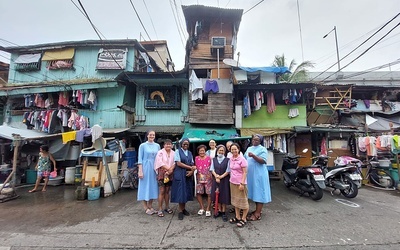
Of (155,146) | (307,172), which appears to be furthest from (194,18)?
(307,172)

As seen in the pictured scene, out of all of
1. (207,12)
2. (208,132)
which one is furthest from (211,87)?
(207,12)

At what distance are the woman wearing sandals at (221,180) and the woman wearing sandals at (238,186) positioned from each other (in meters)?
0.13

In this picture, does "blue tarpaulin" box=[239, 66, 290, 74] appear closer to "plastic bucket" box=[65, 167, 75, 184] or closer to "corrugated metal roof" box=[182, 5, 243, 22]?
"corrugated metal roof" box=[182, 5, 243, 22]

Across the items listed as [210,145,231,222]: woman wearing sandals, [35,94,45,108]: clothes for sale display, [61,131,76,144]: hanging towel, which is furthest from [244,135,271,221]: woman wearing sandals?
[35,94,45,108]: clothes for sale display

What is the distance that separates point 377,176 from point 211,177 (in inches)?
305

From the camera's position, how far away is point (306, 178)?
6.09 metres

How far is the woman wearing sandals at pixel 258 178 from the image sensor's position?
4.07 m

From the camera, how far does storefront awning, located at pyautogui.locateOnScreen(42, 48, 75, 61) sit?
37.2 feet

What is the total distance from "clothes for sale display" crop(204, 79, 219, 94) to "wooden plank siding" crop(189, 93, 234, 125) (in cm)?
29

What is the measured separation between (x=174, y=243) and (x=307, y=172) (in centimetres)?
471

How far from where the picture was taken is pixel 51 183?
8305 millimetres

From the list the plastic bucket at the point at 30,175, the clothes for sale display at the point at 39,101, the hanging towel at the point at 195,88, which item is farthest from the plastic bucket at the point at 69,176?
the hanging towel at the point at 195,88

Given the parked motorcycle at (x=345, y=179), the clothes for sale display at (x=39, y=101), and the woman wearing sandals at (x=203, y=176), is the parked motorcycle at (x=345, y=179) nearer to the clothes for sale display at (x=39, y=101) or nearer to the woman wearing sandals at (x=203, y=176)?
the woman wearing sandals at (x=203, y=176)

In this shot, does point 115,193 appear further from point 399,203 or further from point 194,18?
point 194,18
